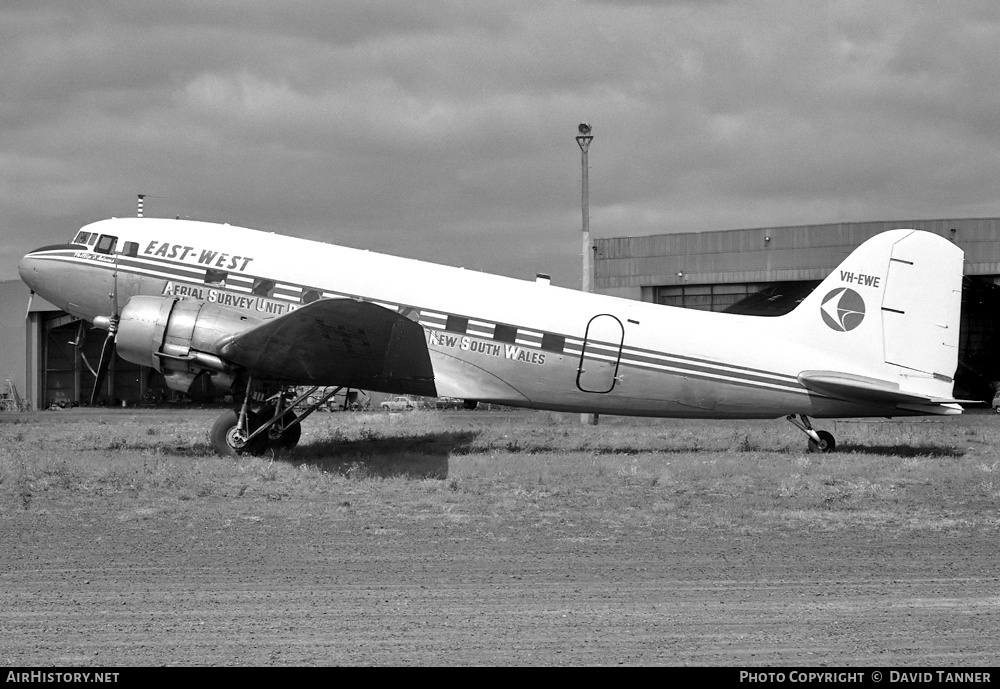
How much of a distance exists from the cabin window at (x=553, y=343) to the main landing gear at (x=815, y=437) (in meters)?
3.52

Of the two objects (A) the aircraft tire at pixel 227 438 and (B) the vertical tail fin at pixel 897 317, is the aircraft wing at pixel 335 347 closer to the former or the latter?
(A) the aircraft tire at pixel 227 438

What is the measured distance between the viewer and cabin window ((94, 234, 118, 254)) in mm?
14891

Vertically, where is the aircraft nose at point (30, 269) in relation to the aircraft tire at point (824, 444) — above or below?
above

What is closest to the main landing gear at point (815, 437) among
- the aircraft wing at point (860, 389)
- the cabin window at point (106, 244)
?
the aircraft wing at point (860, 389)

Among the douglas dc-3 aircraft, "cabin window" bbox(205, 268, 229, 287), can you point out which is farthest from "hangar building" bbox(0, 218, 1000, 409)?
"cabin window" bbox(205, 268, 229, 287)

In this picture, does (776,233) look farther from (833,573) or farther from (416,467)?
(833,573)

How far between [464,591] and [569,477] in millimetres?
5295

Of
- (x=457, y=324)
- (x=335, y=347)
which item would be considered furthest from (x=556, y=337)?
(x=335, y=347)

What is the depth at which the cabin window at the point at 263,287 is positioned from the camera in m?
14.2

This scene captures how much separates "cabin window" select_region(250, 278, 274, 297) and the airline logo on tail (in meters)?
8.09

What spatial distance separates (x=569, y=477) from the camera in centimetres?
1227

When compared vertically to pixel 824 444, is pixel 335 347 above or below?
above

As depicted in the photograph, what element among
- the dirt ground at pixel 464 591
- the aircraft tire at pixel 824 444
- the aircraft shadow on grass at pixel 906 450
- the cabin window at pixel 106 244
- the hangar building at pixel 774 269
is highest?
the hangar building at pixel 774 269

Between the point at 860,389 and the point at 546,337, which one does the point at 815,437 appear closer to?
the point at 860,389
